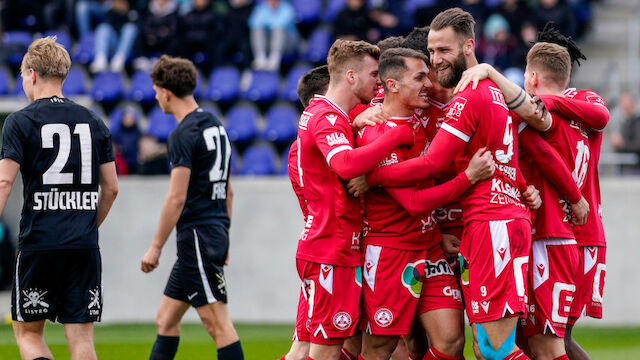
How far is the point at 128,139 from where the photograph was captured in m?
14.8

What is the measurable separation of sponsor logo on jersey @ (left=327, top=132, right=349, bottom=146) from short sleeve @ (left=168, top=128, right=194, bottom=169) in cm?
194

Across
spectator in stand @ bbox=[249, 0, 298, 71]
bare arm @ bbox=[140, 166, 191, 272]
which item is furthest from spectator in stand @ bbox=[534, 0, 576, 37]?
bare arm @ bbox=[140, 166, 191, 272]

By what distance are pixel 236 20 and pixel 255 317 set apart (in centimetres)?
648

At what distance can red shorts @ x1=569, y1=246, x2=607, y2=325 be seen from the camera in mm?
6339

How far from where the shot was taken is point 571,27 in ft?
51.1

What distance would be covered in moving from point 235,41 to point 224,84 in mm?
931

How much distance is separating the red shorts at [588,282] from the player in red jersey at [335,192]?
1570 mm

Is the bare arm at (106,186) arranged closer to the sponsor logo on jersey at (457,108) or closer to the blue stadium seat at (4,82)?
the sponsor logo on jersey at (457,108)

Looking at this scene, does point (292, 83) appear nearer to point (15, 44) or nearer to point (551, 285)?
point (15, 44)

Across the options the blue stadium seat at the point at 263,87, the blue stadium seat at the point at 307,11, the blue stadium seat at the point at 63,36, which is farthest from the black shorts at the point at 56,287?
the blue stadium seat at the point at 63,36

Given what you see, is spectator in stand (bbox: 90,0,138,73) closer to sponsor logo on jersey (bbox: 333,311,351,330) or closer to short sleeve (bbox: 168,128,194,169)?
short sleeve (bbox: 168,128,194,169)

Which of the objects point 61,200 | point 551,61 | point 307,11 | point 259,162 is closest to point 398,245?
point 551,61

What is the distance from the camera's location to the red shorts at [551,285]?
599 centimetres

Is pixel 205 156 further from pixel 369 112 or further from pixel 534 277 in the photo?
pixel 534 277
